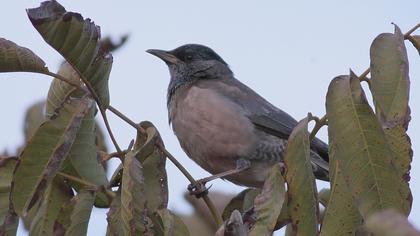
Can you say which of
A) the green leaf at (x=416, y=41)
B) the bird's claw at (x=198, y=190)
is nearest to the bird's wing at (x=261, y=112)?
the bird's claw at (x=198, y=190)

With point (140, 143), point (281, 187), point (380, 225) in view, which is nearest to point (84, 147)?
point (140, 143)

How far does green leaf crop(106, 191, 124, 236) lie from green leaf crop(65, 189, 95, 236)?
15 cm

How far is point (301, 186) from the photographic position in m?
2.38

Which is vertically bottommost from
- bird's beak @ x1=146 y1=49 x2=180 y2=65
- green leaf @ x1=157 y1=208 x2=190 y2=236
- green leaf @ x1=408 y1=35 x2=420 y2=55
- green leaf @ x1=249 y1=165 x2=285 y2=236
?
green leaf @ x1=157 y1=208 x2=190 y2=236

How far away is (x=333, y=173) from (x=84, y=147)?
989 mm

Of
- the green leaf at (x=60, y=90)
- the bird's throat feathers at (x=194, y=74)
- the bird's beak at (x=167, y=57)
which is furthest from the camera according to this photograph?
the bird's beak at (x=167, y=57)

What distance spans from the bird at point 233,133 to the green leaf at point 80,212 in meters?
2.07

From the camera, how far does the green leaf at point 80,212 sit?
260 centimetres

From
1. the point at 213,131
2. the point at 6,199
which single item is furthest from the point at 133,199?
the point at 213,131

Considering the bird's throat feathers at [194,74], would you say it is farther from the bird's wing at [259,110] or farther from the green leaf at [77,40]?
the green leaf at [77,40]

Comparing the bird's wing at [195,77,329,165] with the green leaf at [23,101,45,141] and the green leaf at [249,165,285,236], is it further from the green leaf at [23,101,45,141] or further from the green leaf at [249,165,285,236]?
the green leaf at [249,165,285,236]

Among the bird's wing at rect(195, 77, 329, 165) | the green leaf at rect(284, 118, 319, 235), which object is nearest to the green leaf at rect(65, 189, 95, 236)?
the green leaf at rect(284, 118, 319, 235)

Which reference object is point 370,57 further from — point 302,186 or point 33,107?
point 33,107

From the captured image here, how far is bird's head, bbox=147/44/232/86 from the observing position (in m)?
5.99
